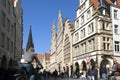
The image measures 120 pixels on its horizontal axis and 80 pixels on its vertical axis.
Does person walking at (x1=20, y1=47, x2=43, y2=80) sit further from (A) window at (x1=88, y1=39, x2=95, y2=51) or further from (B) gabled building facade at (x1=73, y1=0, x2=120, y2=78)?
(A) window at (x1=88, y1=39, x2=95, y2=51)

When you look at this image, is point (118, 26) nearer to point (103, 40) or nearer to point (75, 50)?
point (103, 40)

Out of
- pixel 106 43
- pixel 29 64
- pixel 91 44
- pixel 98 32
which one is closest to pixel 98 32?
pixel 98 32

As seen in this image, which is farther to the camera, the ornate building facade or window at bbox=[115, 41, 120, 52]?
window at bbox=[115, 41, 120, 52]

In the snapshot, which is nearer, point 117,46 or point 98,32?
point 98,32

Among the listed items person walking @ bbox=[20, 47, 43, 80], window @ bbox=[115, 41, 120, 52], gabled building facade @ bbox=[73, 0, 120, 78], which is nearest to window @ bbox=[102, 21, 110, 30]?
gabled building facade @ bbox=[73, 0, 120, 78]

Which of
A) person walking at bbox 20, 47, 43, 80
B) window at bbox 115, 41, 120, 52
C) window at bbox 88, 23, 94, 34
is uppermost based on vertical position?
window at bbox 88, 23, 94, 34

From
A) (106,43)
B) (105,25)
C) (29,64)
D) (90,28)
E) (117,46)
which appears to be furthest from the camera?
(90,28)

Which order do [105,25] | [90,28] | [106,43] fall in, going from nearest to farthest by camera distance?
[106,43], [105,25], [90,28]

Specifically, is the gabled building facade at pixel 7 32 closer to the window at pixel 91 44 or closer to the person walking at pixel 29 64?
the window at pixel 91 44

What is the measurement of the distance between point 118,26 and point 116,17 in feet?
4.77

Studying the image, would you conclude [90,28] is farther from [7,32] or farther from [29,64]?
[29,64]

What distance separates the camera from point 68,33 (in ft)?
184

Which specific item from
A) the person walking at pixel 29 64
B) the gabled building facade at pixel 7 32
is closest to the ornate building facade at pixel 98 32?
the gabled building facade at pixel 7 32

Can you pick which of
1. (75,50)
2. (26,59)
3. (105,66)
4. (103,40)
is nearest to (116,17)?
(103,40)
